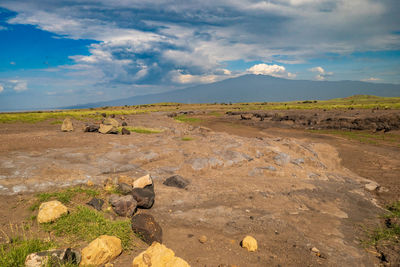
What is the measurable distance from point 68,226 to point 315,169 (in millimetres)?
16075

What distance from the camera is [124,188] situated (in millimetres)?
8867

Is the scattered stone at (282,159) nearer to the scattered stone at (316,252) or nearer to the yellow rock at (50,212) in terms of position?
the scattered stone at (316,252)

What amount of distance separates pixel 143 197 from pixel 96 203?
5.37 ft

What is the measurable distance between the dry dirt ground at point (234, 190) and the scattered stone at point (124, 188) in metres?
1.29

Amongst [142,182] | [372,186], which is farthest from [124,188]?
[372,186]

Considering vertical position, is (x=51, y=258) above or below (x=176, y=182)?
above

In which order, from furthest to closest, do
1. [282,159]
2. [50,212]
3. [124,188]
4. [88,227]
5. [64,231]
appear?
[282,159], [124,188], [50,212], [88,227], [64,231]

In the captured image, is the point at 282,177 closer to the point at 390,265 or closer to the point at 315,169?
the point at 315,169

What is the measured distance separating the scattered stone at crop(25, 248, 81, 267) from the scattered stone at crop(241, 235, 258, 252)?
4452mm

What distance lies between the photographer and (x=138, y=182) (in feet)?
30.6

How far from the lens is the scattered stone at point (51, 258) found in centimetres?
444

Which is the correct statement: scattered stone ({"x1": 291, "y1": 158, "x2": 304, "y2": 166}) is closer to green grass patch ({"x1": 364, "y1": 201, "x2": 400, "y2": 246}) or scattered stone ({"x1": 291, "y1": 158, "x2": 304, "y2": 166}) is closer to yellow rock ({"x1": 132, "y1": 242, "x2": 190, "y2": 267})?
green grass patch ({"x1": 364, "y1": 201, "x2": 400, "y2": 246})

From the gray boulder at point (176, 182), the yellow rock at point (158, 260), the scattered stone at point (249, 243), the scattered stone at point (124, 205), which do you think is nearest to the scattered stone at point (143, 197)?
the scattered stone at point (124, 205)

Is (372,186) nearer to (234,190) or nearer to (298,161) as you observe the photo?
(298,161)
